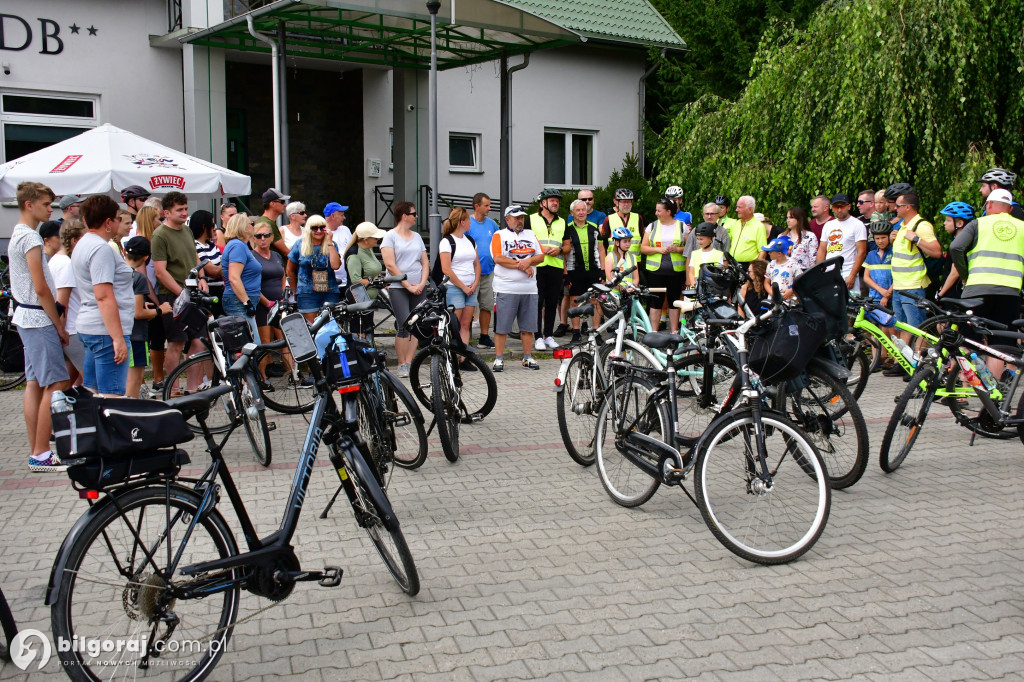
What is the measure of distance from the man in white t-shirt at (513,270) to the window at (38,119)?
927cm

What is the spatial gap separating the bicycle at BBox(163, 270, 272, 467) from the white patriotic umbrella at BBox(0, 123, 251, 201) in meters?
4.10

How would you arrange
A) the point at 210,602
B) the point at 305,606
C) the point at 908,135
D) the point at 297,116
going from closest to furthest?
the point at 210,602, the point at 305,606, the point at 908,135, the point at 297,116

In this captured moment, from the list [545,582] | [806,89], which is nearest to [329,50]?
[806,89]

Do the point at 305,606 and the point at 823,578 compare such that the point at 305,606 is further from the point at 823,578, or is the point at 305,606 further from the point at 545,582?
the point at 823,578

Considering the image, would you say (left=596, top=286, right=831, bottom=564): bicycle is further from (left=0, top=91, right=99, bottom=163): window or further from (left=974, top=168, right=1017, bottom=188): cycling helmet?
(left=0, top=91, right=99, bottom=163): window

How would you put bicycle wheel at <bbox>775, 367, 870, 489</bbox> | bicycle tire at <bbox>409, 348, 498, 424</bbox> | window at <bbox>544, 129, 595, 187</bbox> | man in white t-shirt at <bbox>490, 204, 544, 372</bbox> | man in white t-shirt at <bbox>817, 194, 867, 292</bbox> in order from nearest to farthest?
bicycle wheel at <bbox>775, 367, 870, 489</bbox>
bicycle tire at <bbox>409, 348, 498, 424</bbox>
man in white t-shirt at <bbox>490, 204, 544, 372</bbox>
man in white t-shirt at <bbox>817, 194, 867, 292</bbox>
window at <bbox>544, 129, 595, 187</bbox>

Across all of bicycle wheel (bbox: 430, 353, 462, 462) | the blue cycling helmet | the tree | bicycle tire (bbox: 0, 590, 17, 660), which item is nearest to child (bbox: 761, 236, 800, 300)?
the blue cycling helmet

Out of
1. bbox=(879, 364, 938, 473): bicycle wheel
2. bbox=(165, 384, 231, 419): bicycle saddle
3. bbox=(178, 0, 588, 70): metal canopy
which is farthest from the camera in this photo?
bbox=(178, 0, 588, 70): metal canopy

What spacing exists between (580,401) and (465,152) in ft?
50.7

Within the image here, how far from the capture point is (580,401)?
262 inches

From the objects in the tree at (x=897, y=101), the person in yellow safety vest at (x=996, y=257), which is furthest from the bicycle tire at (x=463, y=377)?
the tree at (x=897, y=101)

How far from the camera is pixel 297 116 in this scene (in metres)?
20.6

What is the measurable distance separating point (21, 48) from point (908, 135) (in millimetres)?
13240

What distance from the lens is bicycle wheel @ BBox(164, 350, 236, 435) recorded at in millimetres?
6965
